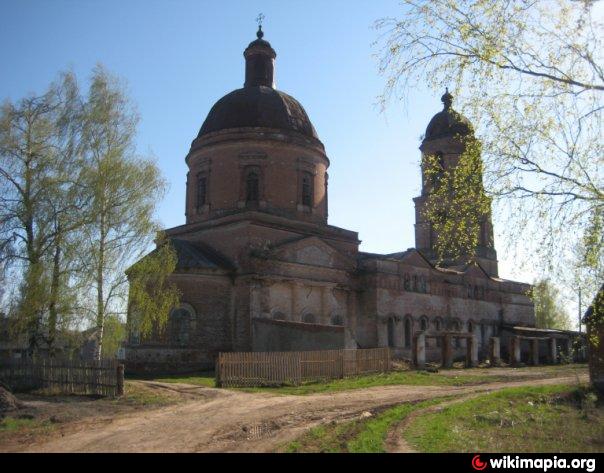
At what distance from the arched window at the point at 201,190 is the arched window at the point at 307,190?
5264mm

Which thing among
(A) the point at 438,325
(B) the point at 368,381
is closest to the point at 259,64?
(A) the point at 438,325

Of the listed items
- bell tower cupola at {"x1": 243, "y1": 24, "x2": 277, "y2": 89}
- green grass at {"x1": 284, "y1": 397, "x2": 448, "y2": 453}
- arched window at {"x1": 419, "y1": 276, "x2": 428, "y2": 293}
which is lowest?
green grass at {"x1": 284, "y1": 397, "x2": 448, "y2": 453}

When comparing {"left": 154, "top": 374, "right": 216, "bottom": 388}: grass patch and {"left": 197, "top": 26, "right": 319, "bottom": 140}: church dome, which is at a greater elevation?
{"left": 197, "top": 26, "right": 319, "bottom": 140}: church dome

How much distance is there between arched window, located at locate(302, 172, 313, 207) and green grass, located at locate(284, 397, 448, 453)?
1945 cm

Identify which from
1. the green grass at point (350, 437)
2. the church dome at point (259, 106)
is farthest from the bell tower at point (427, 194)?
the green grass at point (350, 437)

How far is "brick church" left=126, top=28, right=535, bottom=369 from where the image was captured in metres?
25.5

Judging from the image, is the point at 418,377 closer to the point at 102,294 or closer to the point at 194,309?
the point at 194,309

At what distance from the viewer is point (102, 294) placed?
1767 centimetres

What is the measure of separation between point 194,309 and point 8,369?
842 cm

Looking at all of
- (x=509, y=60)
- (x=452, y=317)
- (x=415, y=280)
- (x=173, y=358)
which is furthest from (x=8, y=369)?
(x=452, y=317)

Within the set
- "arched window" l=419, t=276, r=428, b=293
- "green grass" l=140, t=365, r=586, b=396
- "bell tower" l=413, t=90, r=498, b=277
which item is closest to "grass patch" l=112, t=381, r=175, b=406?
"green grass" l=140, t=365, r=586, b=396

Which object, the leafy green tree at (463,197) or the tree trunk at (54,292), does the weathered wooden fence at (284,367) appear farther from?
the leafy green tree at (463,197)
